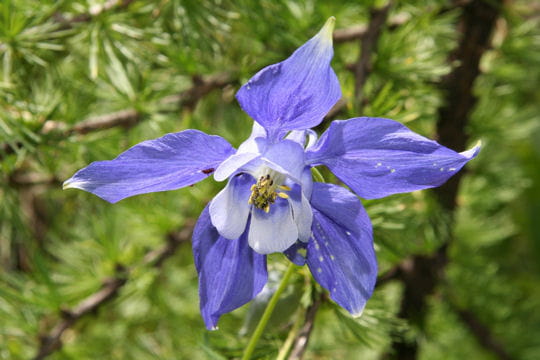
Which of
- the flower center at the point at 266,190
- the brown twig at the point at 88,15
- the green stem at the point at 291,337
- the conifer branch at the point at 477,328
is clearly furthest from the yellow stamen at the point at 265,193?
the conifer branch at the point at 477,328

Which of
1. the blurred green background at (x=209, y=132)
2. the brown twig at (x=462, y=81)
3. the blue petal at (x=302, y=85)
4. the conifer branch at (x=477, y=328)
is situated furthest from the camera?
the conifer branch at (x=477, y=328)

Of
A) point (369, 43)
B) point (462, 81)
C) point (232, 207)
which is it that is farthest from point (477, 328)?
point (232, 207)

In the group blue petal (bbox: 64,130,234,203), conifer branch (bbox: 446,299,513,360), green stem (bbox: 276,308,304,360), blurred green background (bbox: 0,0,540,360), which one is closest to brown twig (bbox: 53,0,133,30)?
blurred green background (bbox: 0,0,540,360)

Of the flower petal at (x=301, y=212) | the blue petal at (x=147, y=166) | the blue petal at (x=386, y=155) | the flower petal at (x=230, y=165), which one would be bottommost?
the flower petal at (x=301, y=212)

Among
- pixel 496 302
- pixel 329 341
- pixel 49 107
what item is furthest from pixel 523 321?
pixel 49 107

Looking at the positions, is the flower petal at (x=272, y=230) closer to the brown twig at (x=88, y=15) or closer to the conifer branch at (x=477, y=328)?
the brown twig at (x=88, y=15)
